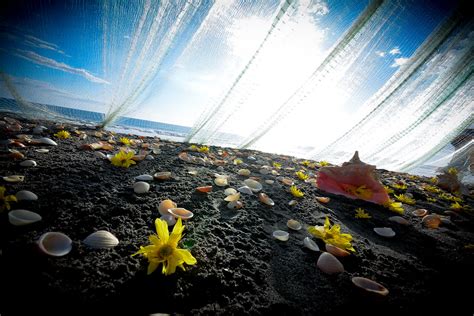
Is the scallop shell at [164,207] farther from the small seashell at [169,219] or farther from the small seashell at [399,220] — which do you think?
the small seashell at [399,220]

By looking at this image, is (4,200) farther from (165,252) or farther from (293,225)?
(293,225)

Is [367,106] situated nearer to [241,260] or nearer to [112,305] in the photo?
[241,260]

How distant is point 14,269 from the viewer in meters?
0.56

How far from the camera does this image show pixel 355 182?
1.99 meters

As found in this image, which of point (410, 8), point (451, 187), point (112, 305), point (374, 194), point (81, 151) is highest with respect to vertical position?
point (410, 8)

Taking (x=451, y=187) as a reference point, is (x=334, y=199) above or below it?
below

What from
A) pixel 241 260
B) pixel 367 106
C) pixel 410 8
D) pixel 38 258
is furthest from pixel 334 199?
pixel 410 8

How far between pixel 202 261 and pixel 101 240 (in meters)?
0.39

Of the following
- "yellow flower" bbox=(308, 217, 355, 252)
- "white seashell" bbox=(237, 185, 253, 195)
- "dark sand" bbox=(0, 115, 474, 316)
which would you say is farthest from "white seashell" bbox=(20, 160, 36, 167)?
"yellow flower" bbox=(308, 217, 355, 252)

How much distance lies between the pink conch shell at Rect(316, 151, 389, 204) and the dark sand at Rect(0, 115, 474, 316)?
0.43 meters

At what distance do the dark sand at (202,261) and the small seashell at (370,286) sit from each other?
0.03 m

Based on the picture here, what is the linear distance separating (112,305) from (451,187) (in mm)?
4559

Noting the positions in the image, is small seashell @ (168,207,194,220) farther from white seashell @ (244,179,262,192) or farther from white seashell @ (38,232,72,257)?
white seashell @ (244,179,262,192)

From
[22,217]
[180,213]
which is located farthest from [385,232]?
[22,217]
